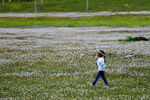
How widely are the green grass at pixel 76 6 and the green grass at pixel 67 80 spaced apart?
412ft

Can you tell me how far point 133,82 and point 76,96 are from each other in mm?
4412

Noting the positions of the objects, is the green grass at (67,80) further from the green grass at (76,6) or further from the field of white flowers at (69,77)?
the green grass at (76,6)

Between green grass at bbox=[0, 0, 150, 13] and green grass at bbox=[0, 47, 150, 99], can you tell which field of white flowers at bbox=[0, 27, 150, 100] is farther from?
green grass at bbox=[0, 0, 150, 13]

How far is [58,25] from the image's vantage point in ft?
290

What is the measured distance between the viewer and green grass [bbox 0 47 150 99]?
1552 centimetres

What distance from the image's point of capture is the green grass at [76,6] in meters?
154

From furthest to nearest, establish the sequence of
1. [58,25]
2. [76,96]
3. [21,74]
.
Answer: [58,25]
[21,74]
[76,96]

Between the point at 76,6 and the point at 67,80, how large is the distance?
147m

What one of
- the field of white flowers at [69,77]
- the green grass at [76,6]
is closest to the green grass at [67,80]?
the field of white flowers at [69,77]

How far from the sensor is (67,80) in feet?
62.3

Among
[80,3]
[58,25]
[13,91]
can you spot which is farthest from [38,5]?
[13,91]

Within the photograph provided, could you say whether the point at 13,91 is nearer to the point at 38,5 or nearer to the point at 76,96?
the point at 76,96

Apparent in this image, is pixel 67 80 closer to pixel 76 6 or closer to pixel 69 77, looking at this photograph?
pixel 69 77

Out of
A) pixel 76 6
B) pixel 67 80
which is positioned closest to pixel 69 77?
pixel 67 80
